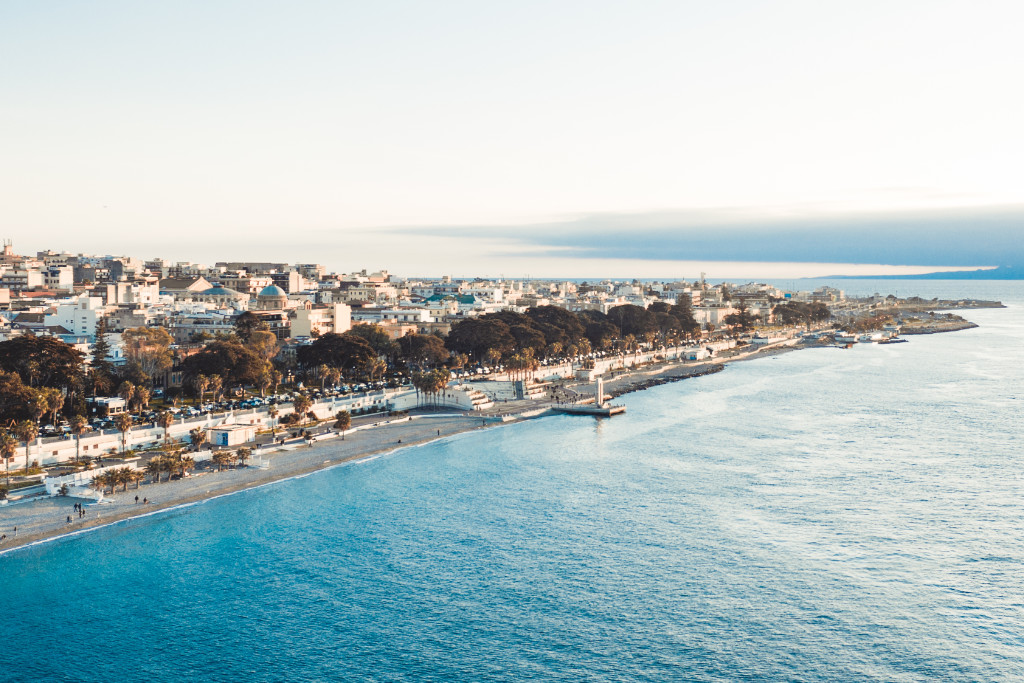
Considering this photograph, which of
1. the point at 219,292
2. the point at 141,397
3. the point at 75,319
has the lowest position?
the point at 141,397

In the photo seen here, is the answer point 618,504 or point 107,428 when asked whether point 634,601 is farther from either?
point 107,428

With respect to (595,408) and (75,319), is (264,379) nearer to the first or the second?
(595,408)

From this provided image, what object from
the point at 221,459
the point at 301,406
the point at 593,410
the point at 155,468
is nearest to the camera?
the point at 155,468

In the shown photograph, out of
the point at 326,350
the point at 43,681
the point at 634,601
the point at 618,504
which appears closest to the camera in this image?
the point at 43,681

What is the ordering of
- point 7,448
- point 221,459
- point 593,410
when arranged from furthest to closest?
point 593,410 < point 221,459 < point 7,448

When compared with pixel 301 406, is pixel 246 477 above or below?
below

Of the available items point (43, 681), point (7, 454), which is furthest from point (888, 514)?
point (7, 454)

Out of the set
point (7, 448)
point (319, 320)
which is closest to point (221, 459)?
point (7, 448)
